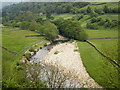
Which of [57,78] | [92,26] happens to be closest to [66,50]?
[57,78]

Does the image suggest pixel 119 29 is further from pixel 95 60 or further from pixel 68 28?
pixel 95 60

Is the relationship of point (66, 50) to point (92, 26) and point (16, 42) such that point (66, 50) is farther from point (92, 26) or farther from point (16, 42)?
point (92, 26)

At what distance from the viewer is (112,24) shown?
7550 centimetres

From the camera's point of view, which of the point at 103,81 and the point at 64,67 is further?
the point at 64,67

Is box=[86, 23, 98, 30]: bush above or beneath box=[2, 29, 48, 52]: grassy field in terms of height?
above

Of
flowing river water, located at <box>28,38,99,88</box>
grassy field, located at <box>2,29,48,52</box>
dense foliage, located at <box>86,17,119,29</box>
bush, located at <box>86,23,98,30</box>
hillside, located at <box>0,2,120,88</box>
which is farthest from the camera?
bush, located at <box>86,23,98,30</box>

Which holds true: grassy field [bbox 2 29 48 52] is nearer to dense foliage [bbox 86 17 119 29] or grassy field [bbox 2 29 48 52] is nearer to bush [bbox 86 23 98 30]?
bush [bbox 86 23 98 30]

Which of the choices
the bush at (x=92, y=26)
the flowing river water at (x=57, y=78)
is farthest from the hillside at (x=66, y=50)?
the flowing river water at (x=57, y=78)

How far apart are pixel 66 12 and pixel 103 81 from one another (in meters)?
118

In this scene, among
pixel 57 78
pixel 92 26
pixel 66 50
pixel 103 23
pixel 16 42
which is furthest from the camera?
pixel 92 26

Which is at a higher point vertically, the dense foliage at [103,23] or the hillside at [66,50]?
the dense foliage at [103,23]

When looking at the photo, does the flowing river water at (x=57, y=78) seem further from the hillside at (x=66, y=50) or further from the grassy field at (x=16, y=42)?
the grassy field at (x=16, y=42)

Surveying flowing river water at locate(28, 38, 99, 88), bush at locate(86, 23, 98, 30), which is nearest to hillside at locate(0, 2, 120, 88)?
bush at locate(86, 23, 98, 30)

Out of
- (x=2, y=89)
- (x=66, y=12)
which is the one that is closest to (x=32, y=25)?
(x=66, y=12)
